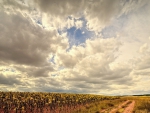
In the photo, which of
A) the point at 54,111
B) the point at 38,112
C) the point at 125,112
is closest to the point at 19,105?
the point at 38,112

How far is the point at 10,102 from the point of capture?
85.3 feet

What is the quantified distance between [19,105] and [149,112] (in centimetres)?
1927

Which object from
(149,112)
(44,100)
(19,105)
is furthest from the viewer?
(44,100)

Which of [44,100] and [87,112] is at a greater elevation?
[44,100]

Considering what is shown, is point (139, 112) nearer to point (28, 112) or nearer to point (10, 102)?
point (28, 112)

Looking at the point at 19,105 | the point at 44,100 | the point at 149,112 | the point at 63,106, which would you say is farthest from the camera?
the point at 63,106

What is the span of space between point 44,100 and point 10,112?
615 cm

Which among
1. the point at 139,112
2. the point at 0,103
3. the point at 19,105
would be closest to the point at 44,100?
the point at 19,105

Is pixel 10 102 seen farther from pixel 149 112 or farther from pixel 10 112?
pixel 149 112

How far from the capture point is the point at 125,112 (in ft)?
79.3

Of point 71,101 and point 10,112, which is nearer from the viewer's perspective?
point 10,112

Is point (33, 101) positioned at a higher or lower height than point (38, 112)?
higher

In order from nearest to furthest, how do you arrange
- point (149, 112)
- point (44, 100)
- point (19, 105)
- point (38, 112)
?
point (149, 112)
point (19, 105)
point (38, 112)
point (44, 100)

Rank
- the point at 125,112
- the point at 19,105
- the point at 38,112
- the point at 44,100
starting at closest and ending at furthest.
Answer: the point at 125,112 → the point at 19,105 → the point at 38,112 → the point at 44,100
